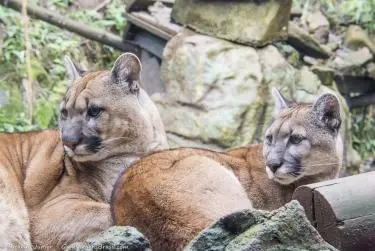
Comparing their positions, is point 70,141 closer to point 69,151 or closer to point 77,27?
point 69,151

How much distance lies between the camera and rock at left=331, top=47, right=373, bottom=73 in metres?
14.8

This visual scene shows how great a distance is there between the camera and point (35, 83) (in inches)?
497

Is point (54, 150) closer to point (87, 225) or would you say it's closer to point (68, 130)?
point (68, 130)

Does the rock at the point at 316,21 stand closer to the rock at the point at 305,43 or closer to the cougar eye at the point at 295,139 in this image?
the rock at the point at 305,43

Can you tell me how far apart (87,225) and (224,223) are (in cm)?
253

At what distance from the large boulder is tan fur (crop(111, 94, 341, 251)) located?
12.1 ft

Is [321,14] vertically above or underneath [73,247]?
underneath

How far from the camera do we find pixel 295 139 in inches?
300

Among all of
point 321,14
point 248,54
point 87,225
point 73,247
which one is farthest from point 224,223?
point 321,14

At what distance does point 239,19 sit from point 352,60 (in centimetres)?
357

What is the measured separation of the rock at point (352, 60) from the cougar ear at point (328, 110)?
23.4 feet

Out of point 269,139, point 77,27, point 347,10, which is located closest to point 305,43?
point 347,10

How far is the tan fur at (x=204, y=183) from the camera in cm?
586

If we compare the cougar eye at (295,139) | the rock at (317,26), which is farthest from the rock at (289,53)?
the cougar eye at (295,139)
